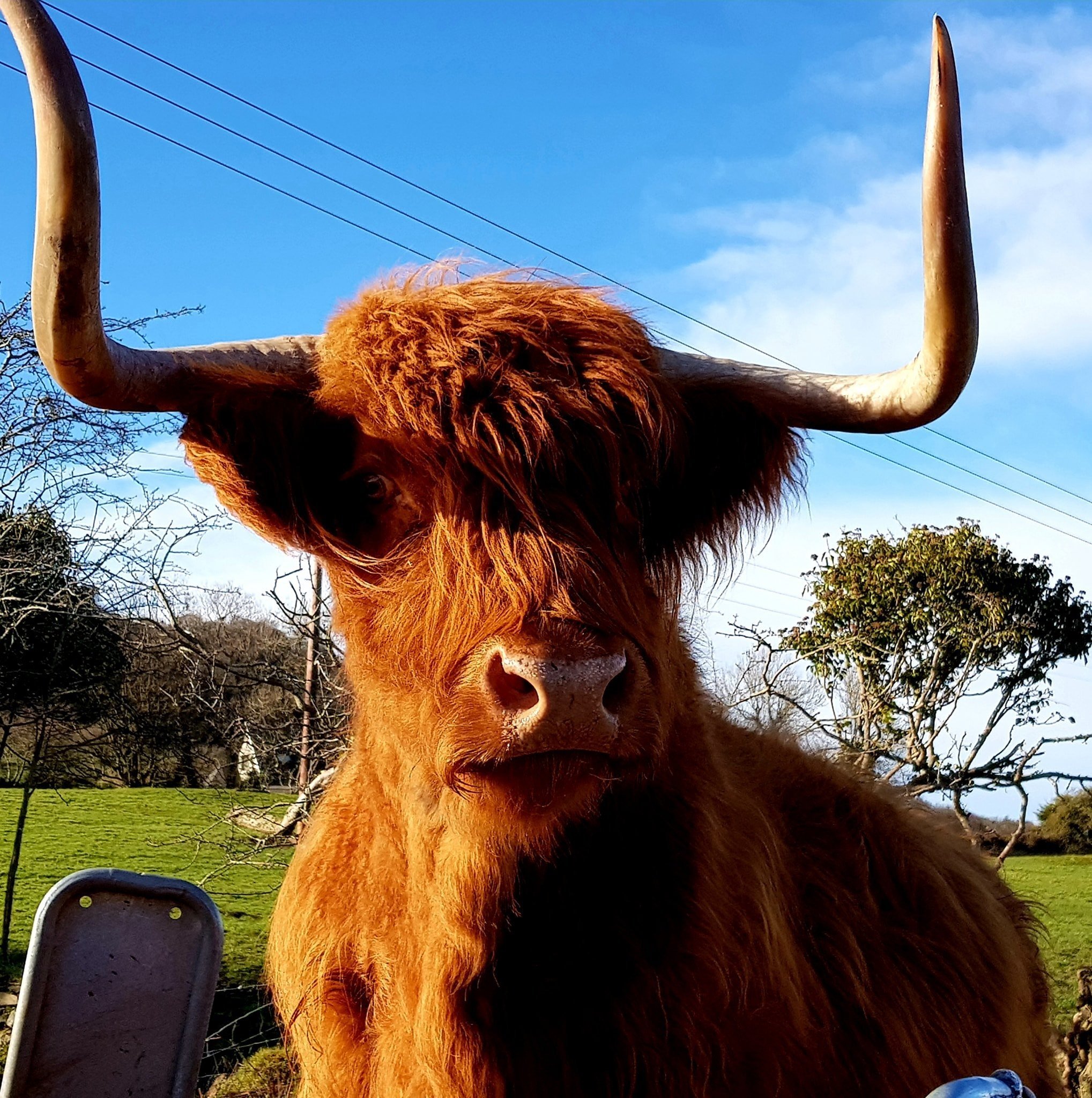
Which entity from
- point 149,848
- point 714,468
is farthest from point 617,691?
point 149,848

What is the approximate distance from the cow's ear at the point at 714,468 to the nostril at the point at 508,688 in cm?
85

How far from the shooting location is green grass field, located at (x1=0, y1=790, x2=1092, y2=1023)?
9.74m

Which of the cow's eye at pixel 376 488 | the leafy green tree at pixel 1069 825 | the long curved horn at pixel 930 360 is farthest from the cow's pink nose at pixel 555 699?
the leafy green tree at pixel 1069 825

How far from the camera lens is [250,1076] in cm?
657

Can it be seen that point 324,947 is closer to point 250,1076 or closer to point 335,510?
point 335,510

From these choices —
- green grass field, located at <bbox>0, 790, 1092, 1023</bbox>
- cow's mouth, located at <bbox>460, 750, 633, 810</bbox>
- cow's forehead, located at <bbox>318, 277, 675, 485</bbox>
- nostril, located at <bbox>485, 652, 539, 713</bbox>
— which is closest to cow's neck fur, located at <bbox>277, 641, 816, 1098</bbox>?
cow's mouth, located at <bbox>460, 750, 633, 810</bbox>

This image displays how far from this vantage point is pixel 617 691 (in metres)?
2.03

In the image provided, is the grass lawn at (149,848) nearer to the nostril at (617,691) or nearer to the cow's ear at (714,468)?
the cow's ear at (714,468)

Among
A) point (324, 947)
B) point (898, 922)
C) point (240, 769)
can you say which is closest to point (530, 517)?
point (324, 947)

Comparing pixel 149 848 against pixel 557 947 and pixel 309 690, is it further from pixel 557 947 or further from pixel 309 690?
pixel 557 947

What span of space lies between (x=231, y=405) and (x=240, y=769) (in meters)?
7.19

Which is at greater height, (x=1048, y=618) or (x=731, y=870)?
(x=1048, y=618)

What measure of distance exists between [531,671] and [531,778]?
25 cm

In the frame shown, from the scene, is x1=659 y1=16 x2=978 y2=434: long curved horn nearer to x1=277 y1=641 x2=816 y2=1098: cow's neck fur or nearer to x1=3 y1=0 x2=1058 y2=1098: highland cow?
x1=3 y1=0 x2=1058 y2=1098: highland cow
